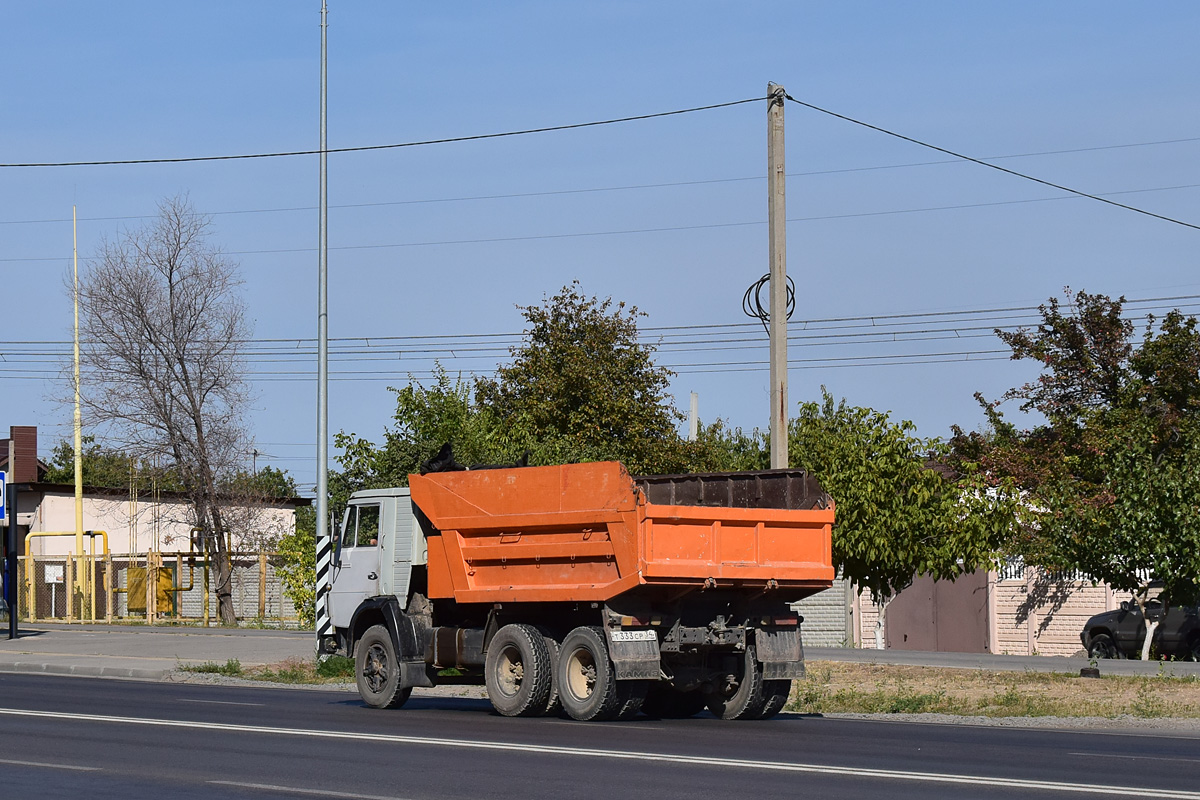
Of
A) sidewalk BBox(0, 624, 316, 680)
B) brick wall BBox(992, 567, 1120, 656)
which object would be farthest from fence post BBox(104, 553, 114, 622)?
brick wall BBox(992, 567, 1120, 656)

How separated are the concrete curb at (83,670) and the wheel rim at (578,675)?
36.8 ft

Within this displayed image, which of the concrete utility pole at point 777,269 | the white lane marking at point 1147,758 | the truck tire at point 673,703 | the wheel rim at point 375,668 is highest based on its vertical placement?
the concrete utility pole at point 777,269

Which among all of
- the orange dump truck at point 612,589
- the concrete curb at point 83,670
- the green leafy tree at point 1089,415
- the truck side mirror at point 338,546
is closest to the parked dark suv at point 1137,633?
the green leafy tree at point 1089,415

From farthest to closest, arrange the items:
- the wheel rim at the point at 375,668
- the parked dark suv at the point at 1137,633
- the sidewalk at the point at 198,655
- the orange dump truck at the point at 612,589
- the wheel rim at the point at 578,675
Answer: the parked dark suv at the point at 1137,633, the sidewalk at the point at 198,655, the wheel rim at the point at 375,668, the wheel rim at the point at 578,675, the orange dump truck at the point at 612,589

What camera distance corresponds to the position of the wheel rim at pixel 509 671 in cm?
1697

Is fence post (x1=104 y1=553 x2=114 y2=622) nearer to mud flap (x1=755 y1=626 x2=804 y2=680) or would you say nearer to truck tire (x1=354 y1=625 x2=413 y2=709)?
truck tire (x1=354 y1=625 x2=413 y2=709)

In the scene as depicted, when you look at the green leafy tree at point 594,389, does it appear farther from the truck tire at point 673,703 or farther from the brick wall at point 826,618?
the truck tire at point 673,703

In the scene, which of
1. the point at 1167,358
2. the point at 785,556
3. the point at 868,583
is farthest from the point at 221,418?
the point at 785,556

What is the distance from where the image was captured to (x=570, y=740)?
45.8 feet

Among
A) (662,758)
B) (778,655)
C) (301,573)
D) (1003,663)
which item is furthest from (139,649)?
(662,758)

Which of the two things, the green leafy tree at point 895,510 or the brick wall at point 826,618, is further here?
the brick wall at point 826,618

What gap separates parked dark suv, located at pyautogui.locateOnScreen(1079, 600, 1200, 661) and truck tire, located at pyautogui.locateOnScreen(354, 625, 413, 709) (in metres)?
14.1

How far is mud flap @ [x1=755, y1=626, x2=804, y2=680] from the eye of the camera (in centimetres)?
1644

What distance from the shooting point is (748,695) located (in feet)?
54.6
